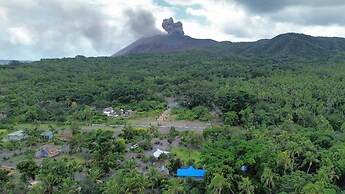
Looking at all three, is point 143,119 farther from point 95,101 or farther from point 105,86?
point 105,86

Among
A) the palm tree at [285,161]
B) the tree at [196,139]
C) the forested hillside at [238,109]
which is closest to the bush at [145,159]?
the forested hillside at [238,109]

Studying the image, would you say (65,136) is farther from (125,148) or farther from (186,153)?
(186,153)

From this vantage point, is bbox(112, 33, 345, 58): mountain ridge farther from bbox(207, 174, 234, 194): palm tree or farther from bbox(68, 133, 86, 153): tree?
bbox(207, 174, 234, 194): palm tree

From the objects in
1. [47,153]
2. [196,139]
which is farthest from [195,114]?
[47,153]

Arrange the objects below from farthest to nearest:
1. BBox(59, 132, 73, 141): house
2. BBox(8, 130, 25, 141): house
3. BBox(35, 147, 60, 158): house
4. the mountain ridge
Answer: the mountain ridge → BBox(59, 132, 73, 141): house → BBox(8, 130, 25, 141): house → BBox(35, 147, 60, 158): house

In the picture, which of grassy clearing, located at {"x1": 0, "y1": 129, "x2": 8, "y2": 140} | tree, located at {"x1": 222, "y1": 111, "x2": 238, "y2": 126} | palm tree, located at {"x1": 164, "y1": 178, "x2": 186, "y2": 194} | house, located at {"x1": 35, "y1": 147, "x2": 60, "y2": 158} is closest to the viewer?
palm tree, located at {"x1": 164, "y1": 178, "x2": 186, "y2": 194}

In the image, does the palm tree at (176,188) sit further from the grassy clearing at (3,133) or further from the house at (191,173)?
the grassy clearing at (3,133)

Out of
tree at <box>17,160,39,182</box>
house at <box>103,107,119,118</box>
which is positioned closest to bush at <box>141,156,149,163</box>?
tree at <box>17,160,39,182</box>
